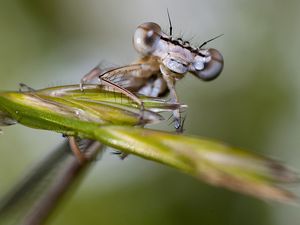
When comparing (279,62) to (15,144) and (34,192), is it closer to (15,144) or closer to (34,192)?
(15,144)

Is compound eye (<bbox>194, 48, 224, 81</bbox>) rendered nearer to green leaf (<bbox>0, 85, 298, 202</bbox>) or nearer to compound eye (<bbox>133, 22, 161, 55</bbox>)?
compound eye (<bbox>133, 22, 161, 55</bbox>)

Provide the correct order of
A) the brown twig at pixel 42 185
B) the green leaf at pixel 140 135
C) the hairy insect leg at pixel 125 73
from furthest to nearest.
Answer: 1. the brown twig at pixel 42 185
2. the hairy insect leg at pixel 125 73
3. the green leaf at pixel 140 135

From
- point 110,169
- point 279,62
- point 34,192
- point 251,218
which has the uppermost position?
point 279,62

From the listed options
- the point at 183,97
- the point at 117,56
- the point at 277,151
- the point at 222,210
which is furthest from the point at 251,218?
the point at 117,56

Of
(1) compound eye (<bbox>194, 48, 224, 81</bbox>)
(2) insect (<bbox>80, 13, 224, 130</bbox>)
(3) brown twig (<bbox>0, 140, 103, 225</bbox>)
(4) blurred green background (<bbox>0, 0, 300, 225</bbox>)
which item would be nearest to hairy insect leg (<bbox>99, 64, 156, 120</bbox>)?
(2) insect (<bbox>80, 13, 224, 130</bbox>)

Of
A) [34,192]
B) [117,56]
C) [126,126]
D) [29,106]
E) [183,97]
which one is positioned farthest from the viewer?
[117,56]

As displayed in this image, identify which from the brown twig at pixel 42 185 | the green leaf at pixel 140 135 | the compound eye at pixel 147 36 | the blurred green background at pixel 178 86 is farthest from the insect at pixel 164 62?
the blurred green background at pixel 178 86

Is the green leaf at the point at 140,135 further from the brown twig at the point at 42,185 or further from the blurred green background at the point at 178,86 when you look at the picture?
the blurred green background at the point at 178,86
